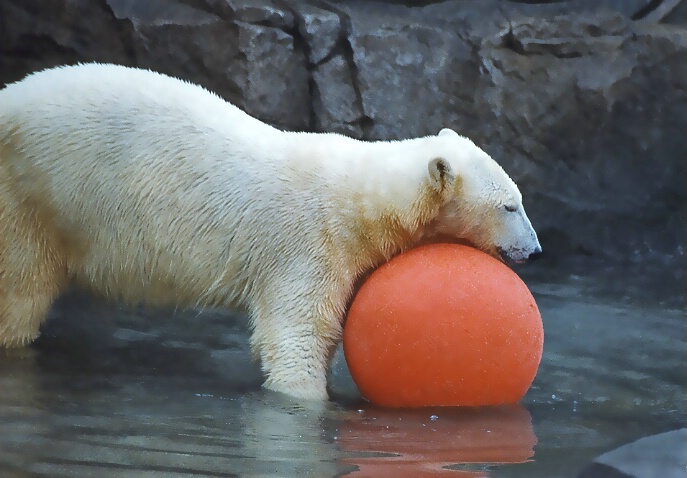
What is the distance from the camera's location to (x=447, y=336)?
3508mm

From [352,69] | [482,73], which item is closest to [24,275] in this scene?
[352,69]

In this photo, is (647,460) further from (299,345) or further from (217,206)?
(217,206)

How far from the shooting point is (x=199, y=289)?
4.14 meters

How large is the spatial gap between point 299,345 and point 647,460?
1704 millimetres

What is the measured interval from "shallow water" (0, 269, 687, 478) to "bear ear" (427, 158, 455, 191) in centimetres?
85

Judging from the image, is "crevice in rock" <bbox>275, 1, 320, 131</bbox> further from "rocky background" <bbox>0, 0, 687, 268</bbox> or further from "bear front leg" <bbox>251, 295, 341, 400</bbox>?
"bear front leg" <bbox>251, 295, 341, 400</bbox>

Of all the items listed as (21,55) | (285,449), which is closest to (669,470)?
(285,449)

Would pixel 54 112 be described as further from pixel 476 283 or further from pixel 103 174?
pixel 476 283

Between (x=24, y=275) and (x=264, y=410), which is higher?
(x=24, y=275)

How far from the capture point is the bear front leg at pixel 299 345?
3.88 meters

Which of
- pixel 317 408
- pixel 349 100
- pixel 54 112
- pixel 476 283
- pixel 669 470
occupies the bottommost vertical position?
pixel 317 408

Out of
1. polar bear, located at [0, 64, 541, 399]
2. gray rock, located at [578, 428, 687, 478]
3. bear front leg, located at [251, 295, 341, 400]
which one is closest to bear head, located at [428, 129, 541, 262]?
polar bear, located at [0, 64, 541, 399]

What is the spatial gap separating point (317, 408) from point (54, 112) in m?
1.63

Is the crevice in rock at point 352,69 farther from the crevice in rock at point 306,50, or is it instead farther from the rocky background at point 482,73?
the crevice in rock at point 306,50
